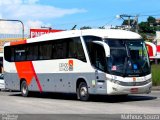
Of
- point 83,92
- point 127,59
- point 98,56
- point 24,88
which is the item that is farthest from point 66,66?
point 24,88

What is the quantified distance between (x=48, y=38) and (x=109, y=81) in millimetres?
6167

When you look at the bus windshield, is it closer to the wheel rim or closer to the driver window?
the driver window

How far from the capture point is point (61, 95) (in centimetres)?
2873

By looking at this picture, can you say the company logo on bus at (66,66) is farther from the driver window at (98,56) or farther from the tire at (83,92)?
the driver window at (98,56)

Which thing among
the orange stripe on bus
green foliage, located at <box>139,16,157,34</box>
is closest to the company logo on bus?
the orange stripe on bus

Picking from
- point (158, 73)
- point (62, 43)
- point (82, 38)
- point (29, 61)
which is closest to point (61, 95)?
point (29, 61)

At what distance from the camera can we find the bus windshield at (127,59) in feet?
67.8

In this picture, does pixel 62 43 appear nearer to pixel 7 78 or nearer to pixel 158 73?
pixel 7 78

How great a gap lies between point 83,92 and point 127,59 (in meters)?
2.92

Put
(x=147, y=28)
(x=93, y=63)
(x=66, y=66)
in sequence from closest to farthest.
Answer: (x=93, y=63), (x=66, y=66), (x=147, y=28)

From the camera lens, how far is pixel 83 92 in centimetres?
2238

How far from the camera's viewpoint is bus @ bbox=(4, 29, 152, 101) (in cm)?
2070

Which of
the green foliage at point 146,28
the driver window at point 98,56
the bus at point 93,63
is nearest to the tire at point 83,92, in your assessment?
the bus at point 93,63

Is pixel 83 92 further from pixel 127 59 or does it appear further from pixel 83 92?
pixel 127 59
